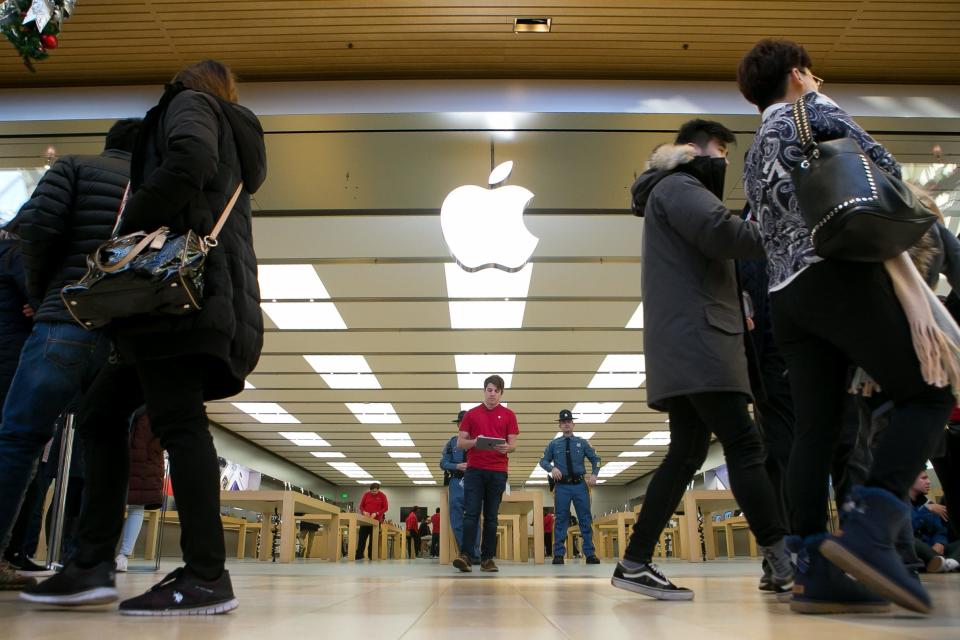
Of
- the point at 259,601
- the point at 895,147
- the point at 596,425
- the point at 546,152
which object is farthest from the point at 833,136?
the point at 596,425

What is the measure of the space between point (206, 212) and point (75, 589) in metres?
0.93

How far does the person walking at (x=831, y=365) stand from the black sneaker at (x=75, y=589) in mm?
1572

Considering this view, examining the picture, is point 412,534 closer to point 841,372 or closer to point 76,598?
point 76,598

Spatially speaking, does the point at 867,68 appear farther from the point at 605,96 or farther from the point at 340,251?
the point at 340,251

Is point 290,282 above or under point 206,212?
above

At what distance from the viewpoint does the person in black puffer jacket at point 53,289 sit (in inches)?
74.0

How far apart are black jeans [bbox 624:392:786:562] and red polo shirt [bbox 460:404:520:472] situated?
9.96 feet

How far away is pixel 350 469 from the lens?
22.4 metres

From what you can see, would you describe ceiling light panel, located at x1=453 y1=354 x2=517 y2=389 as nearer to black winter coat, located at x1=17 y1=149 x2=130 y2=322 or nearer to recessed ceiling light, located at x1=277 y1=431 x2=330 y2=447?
recessed ceiling light, located at x1=277 y1=431 x2=330 y2=447

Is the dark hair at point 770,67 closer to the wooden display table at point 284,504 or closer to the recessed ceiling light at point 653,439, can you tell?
the wooden display table at point 284,504

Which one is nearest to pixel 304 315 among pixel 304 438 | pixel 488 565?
pixel 488 565

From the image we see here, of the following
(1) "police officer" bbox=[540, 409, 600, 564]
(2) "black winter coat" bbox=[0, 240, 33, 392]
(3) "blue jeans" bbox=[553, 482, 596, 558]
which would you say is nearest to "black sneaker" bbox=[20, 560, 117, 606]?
(2) "black winter coat" bbox=[0, 240, 33, 392]

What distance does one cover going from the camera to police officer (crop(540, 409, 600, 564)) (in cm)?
748

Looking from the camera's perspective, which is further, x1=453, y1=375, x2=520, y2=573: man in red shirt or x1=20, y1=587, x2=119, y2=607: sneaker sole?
x1=453, y1=375, x2=520, y2=573: man in red shirt
